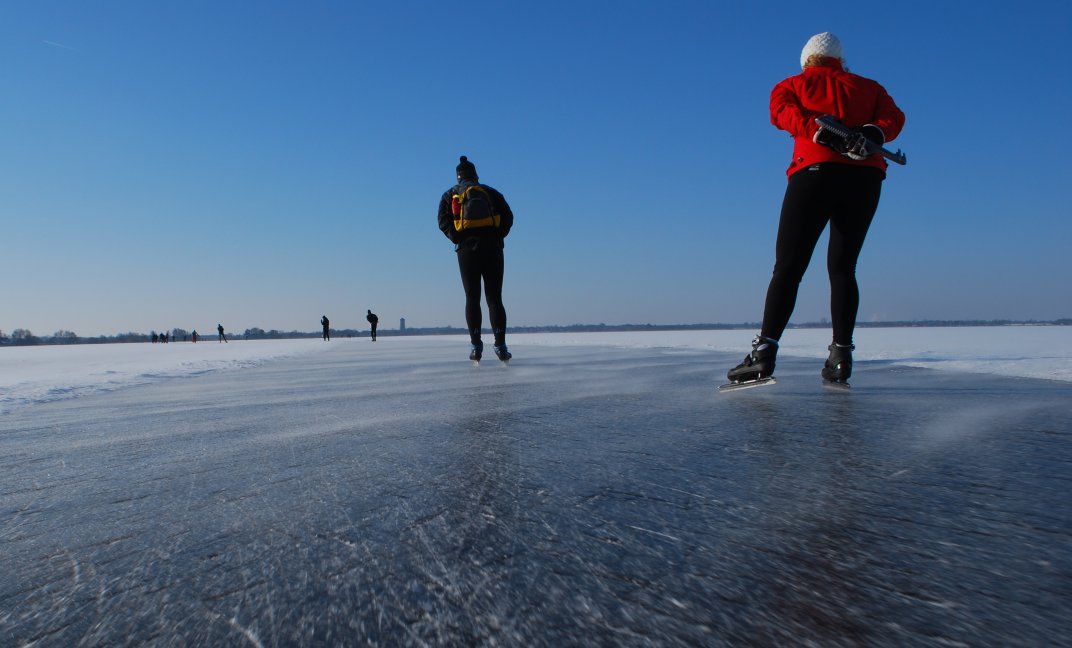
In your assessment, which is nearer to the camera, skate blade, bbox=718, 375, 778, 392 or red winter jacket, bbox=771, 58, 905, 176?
red winter jacket, bbox=771, 58, 905, 176

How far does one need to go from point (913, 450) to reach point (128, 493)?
189cm

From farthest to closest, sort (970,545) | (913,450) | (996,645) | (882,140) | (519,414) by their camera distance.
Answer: (882,140) → (519,414) → (913,450) → (970,545) → (996,645)

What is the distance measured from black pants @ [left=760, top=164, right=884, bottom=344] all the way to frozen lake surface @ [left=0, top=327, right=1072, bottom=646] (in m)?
0.96

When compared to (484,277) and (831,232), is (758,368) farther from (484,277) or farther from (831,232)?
(484,277)

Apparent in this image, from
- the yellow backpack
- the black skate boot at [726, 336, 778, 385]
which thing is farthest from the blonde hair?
the yellow backpack

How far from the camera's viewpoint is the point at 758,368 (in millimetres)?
2885

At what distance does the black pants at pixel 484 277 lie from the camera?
17.5 feet

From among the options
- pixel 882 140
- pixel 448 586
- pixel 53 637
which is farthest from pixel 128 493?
pixel 882 140

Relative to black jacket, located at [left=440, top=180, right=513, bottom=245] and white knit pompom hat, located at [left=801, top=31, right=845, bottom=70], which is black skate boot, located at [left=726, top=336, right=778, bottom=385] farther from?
black jacket, located at [left=440, top=180, right=513, bottom=245]

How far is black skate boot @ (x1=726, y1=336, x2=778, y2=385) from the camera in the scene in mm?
2869

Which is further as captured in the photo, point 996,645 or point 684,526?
point 684,526

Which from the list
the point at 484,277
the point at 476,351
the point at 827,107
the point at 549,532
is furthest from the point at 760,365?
the point at 476,351

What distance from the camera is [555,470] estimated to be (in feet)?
4.29

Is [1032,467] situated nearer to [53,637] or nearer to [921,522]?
[921,522]
